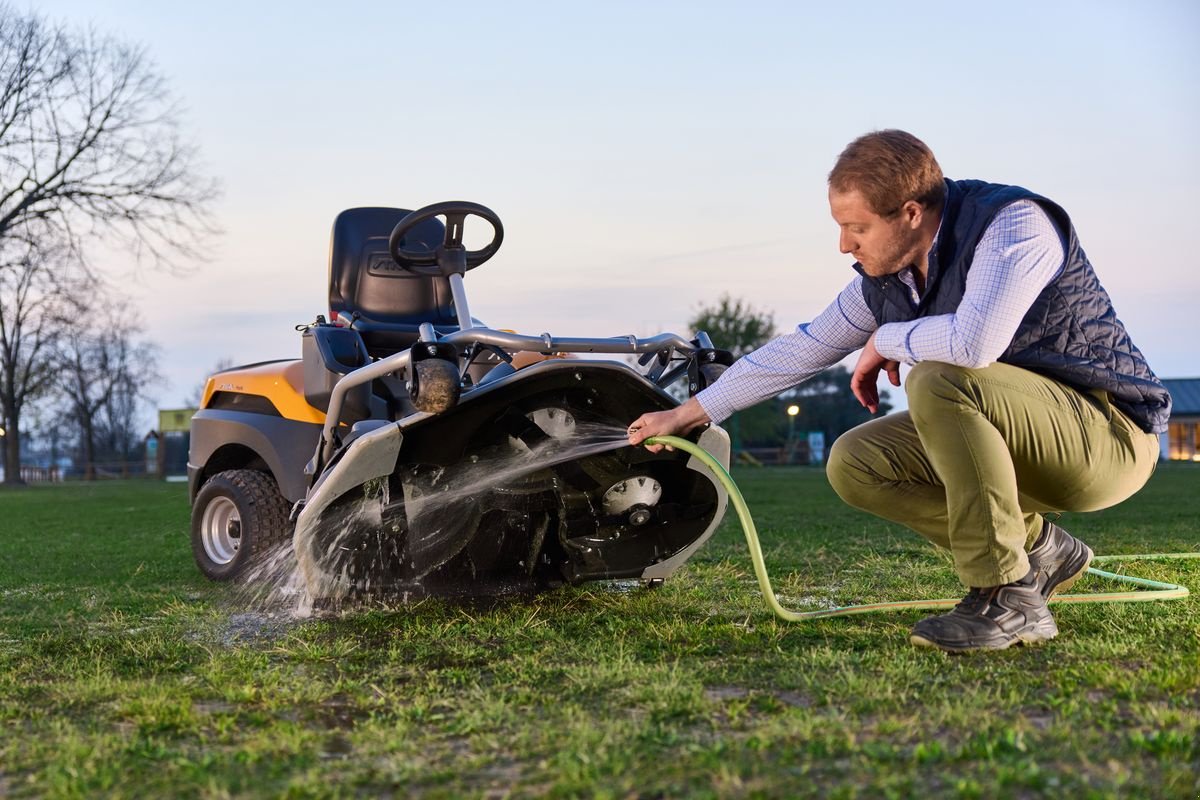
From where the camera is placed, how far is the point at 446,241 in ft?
15.7

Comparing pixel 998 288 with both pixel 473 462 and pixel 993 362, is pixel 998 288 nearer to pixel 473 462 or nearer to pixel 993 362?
pixel 993 362

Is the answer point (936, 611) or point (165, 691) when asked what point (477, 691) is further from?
point (936, 611)

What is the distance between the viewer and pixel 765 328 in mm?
51531

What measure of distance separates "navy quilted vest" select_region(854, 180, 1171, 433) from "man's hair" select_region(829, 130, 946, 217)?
0.41 ft

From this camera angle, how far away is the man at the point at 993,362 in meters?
3.06

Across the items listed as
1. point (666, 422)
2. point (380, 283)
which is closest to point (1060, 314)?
point (666, 422)

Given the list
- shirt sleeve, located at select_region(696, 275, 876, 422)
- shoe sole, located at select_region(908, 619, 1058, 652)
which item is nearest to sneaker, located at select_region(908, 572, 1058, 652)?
shoe sole, located at select_region(908, 619, 1058, 652)

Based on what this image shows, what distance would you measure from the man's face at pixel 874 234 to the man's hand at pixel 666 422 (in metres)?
0.64

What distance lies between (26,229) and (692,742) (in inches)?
1135

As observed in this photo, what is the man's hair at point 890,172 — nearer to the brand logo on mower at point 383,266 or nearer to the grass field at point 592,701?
the grass field at point 592,701

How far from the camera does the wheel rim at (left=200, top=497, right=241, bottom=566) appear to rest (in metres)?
5.35

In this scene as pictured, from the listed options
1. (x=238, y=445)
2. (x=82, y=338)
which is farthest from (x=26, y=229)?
(x=238, y=445)

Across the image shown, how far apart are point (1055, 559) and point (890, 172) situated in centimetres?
141

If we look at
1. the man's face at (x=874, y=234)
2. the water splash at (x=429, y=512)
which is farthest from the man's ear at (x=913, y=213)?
the water splash at (x=429, y=512)
